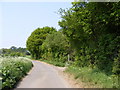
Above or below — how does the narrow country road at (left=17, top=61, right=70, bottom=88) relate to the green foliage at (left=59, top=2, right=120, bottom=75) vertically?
below

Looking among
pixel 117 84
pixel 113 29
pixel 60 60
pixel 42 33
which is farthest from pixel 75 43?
pixel 42 33

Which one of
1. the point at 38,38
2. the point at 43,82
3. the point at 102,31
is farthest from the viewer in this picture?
the point at 38,38

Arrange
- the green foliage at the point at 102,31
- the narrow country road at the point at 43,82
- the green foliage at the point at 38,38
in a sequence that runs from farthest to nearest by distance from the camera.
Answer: the green foliage at the point at 38,38
the narrow country road at the point at 43,82
the green foliage at the point at 102,31

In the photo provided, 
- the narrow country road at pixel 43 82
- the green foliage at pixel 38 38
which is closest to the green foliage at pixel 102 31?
the narrow country road at pixel 43 82

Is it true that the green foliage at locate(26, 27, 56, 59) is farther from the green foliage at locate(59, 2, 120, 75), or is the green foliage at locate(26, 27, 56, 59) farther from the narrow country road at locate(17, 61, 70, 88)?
the green foliage at locate(59, 2, 120, 75)

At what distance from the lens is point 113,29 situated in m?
8.95

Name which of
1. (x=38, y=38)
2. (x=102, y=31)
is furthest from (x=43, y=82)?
(x=38, y=38)

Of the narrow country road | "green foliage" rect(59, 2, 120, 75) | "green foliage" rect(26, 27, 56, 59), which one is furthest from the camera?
"green foliage" rect(26, 27, 56, 59)

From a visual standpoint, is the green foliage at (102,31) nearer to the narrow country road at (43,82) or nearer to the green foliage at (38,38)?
the narrow country road at (43,82)

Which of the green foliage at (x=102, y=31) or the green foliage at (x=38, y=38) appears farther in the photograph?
the green foliage at (x=38, y=38)

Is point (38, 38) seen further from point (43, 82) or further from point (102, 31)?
point (102, 31)

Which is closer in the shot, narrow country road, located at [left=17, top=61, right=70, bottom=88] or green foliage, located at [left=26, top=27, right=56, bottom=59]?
narrow country road, located at [left=17, top=61, right=70, bottom=88]

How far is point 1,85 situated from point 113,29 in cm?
634

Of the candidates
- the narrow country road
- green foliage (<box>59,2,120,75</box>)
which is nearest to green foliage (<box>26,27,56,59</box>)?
the narrow country road
